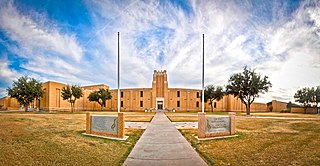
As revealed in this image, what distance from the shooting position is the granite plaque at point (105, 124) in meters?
11.0

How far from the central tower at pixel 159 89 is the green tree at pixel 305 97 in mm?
42245

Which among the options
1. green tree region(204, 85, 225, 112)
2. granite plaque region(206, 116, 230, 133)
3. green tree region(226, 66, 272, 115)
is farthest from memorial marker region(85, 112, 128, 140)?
green tree region(204, 85, 225, 112)

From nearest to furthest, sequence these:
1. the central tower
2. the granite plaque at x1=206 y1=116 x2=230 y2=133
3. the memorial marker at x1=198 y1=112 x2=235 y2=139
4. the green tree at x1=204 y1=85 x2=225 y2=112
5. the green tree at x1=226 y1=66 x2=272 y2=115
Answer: the memorial marker at x1=198 y1=112 x2=235 y2=139
the granite plaque at x1=206 y1=116 x2=230 y2=133
the green tree at x1=226 y1=66 x2=272 y2=115
the green tree at x1=204 y1=85 x2=225 y2=112
the central tower

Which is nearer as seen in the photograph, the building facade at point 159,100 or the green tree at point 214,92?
the green tree at point 214,92

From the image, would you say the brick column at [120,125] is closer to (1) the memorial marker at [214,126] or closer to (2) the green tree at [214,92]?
(1) the memorial marker at [214,126]

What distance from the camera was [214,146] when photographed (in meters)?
8.88

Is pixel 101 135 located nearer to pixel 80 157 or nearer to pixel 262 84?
pixel 80 157

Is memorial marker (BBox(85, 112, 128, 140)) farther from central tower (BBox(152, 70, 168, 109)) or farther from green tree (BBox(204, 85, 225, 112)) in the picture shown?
central tower (BBox(152, 70, 168, 109))

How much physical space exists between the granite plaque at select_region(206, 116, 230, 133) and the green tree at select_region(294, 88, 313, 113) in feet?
205

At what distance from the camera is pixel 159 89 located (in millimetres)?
66375

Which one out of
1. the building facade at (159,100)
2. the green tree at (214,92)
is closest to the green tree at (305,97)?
the building facade at (159,100)

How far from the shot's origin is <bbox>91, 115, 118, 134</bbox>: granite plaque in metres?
11.0

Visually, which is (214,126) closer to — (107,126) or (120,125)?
(120,125)

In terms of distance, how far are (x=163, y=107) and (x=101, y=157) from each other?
5836cm
